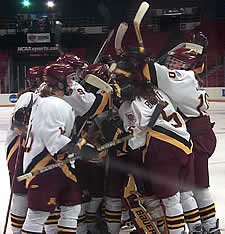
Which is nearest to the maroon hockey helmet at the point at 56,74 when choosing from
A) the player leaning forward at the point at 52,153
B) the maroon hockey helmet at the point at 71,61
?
the player leaning forward at the point at 52,153

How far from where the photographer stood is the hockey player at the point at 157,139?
1.84 m

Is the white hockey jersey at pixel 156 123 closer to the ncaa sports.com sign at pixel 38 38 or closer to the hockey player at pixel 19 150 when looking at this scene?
the hockey player at pixel 19 150

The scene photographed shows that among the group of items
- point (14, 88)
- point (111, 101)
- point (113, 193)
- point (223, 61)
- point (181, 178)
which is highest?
point (111, 101)

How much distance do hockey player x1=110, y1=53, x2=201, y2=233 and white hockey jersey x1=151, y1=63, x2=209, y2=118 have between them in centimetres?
7

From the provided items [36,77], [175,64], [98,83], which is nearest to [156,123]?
[98,83]

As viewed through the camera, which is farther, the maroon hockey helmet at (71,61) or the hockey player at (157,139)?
the maroon hockey helmet at (71,61)

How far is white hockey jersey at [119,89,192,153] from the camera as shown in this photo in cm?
184

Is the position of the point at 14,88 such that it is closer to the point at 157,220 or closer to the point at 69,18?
the point at 69,18

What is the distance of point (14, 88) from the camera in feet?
35.2

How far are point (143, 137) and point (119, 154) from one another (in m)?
0.24

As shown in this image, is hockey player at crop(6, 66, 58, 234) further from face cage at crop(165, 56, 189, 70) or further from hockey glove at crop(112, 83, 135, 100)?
face cage at crop(165, 56, 189, 70)

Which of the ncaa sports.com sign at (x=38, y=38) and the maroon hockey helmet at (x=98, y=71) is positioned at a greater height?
the maroon hockey helmet at (x=98, y=71)

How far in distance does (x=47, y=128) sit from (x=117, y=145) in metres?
0.50

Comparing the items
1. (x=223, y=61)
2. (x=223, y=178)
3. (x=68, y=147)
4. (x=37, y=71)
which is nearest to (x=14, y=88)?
(x=223, y=61)
